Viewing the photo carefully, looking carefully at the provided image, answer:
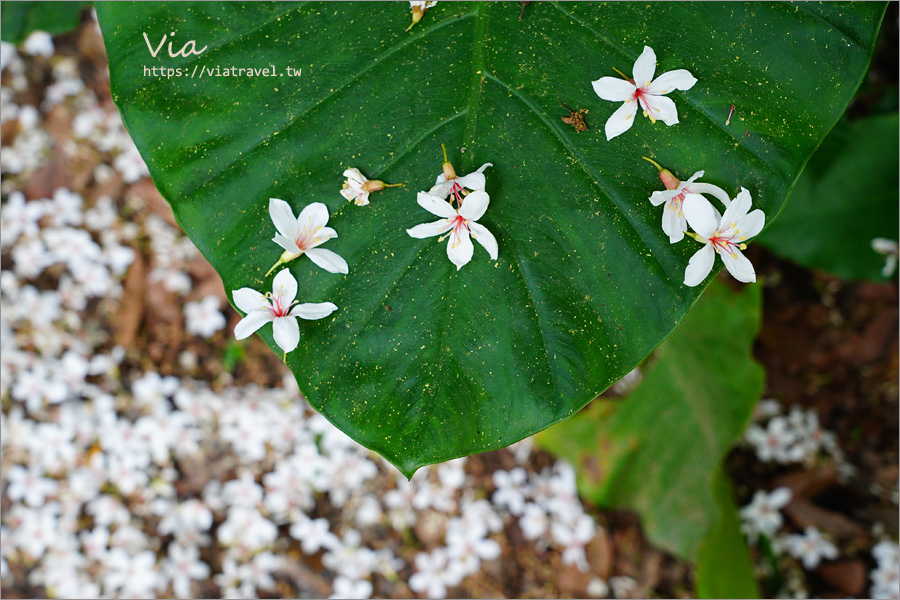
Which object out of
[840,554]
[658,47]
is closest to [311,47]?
[658,47]

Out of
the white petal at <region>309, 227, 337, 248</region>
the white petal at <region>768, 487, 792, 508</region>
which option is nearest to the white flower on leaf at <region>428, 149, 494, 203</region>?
the white petal at <region>309, 227, 337, 248</region>

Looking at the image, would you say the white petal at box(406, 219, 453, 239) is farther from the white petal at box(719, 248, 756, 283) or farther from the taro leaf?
the white petal at box(719, 248, 756, 283)

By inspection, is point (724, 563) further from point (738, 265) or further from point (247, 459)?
point (247, 459)

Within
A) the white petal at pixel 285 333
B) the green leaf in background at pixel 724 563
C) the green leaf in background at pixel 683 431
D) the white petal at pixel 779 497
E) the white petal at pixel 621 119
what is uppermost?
the white petal at pixel 621 119

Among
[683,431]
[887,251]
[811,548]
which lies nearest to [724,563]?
[683,431]

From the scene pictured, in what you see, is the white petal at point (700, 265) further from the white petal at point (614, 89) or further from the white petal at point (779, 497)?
the white petal at point (779, 497)

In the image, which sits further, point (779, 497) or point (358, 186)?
point (779, 497)

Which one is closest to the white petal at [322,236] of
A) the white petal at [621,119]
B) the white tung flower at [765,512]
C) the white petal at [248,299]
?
the white petal at [248,299]
